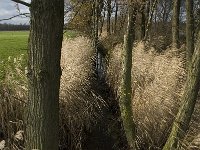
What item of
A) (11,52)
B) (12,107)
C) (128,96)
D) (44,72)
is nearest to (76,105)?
(128,96)

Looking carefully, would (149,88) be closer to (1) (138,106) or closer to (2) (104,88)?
(1) (138,106)

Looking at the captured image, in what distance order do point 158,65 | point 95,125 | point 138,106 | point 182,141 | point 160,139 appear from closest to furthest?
point 182,141 < point 160,139 < point 138,106 < point 95,125 < point 158,65

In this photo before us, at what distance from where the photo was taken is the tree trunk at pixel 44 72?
4062 mm

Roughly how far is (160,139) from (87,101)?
180 cm

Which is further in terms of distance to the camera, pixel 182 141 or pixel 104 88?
pixel 104 88

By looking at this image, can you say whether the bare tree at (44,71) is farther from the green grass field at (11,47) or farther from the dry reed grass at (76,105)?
the dry reed grass at (76,105)

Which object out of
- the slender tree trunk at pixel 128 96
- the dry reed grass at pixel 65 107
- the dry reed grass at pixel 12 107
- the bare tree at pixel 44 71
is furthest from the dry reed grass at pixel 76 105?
the bare tree at pixel 44 71

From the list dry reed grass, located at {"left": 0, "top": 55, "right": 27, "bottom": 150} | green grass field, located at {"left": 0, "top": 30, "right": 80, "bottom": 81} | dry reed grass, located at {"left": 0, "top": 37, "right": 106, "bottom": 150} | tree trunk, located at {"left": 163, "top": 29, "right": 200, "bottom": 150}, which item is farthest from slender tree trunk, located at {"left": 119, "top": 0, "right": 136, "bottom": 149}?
dry reed grass, located at {"left": 0, "top": 55, "right": 27, "bottom": 150}

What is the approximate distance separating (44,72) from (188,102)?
320 centimetres

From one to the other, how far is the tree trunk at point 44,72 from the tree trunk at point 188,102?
114 inches

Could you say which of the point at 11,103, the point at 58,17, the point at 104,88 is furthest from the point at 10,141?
the point at 104,88

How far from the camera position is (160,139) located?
27.1ft

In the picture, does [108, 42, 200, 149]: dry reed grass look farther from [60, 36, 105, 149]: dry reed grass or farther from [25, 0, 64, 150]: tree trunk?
[25, 0, 64, 150]: tree trunk

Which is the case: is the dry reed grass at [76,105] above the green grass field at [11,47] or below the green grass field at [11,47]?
above
